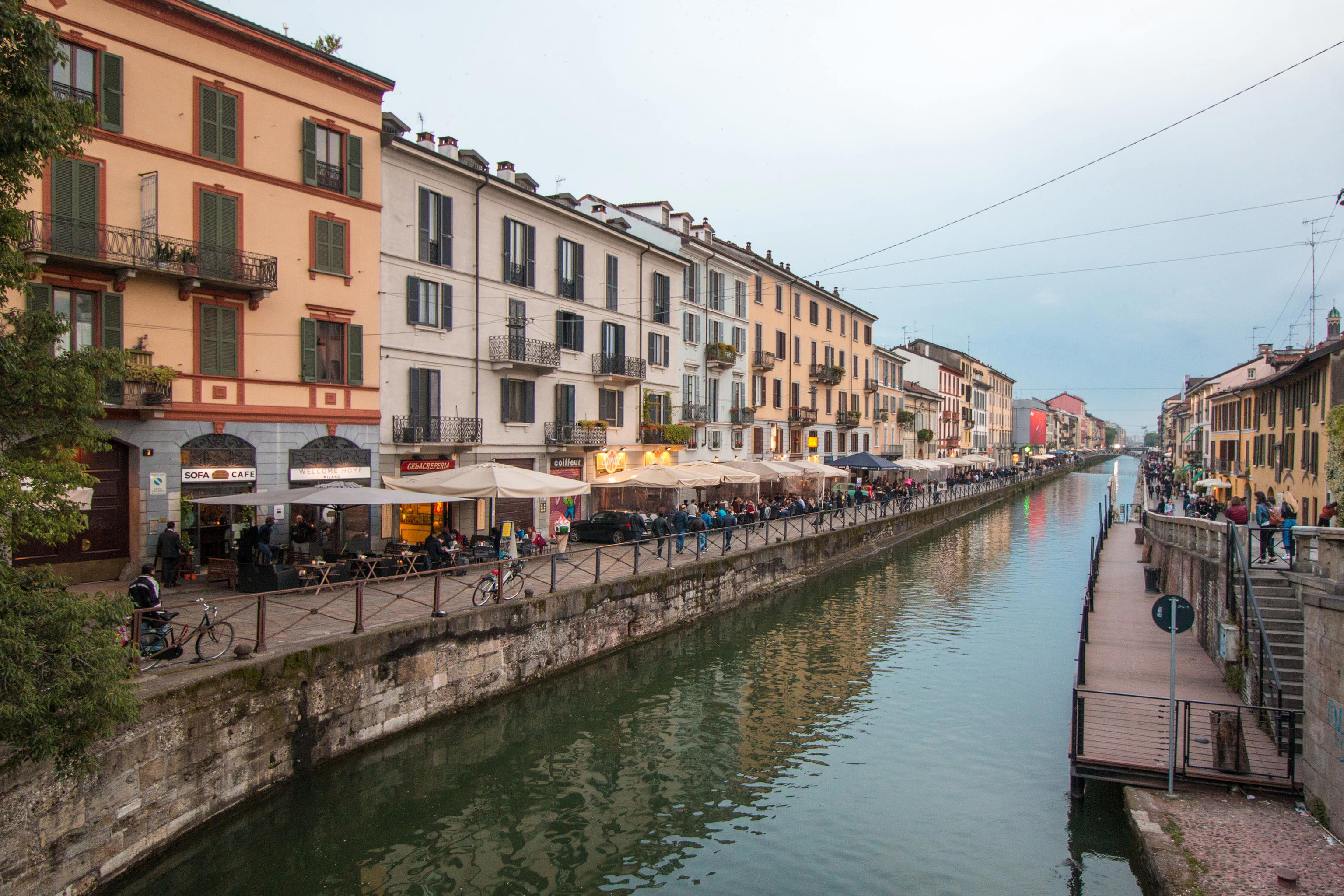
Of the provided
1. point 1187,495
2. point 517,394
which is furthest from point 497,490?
point 1187,495

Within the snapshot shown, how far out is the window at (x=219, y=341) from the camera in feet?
56.4

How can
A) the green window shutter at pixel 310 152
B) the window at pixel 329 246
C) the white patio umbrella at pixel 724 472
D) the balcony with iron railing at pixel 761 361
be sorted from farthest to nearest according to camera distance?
the balcony with iron railing at pixel 761 361 → the white patio umbrella at pixel 724 472 → the window at pixel 329 246 → the green window shutter at pixel 310 152

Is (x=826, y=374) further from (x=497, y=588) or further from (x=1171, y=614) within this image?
(x=1171, y=614)

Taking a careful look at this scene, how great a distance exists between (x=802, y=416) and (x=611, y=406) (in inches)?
715

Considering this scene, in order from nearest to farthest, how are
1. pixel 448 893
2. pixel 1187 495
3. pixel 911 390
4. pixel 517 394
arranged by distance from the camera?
pixel 448 893 < pixel 517 394 < pixel 1187 495 < pixel 911 390

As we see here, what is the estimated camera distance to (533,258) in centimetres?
2586

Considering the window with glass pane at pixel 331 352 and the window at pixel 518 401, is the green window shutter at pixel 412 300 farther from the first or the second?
the window at pixel 518 401

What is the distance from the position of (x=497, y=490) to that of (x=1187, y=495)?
50.1 m

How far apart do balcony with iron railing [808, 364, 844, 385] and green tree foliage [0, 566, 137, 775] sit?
141 feet

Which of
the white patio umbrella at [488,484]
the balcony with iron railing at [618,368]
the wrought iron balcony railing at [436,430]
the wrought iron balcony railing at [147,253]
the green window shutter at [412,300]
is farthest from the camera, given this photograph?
the balcony with iron railing at [618,368]

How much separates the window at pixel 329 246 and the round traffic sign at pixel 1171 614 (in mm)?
18609

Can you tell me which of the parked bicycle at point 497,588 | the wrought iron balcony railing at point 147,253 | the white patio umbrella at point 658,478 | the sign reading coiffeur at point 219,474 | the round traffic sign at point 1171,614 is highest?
the wrought iron balcony railing at point 147,253

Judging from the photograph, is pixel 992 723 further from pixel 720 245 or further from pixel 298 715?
pixel 720 245

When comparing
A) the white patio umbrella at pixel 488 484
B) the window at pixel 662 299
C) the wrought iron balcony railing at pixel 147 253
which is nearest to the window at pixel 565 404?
the window at pixel 662 299
